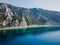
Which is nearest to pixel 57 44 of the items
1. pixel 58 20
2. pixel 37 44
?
pixel 37 44

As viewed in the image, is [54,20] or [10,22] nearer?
[10,22]

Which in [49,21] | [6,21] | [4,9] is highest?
[4,9]

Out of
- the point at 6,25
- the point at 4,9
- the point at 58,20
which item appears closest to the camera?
the point at 6,25

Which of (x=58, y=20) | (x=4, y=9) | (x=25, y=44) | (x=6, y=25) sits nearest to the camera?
(x=25, y=44)

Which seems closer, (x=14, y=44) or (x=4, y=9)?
(x=14, y=44)

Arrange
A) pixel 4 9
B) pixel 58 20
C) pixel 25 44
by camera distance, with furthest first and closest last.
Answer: pixel 58 20, pixel 4 9, pixel 25 44

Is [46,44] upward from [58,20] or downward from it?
upward

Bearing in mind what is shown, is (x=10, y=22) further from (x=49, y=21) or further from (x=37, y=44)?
(x=49, y=21)

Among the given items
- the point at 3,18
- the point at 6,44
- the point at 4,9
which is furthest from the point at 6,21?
the point at 6,44

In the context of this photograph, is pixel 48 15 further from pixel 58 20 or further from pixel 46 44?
pixel 46 44
